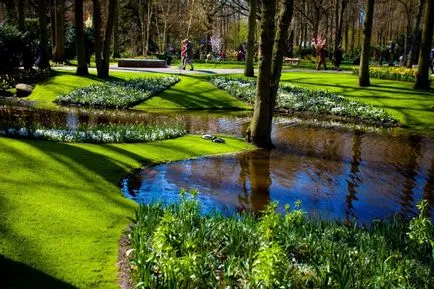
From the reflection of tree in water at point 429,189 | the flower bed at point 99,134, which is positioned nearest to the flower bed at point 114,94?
the flower bed at point 99,134

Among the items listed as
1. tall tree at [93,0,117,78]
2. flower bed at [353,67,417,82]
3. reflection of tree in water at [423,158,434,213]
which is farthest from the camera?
flower bed at [353,67,417,82]

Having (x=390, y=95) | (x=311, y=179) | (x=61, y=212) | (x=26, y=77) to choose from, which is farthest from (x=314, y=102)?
(x=61, y=212)

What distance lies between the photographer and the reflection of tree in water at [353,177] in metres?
9.62

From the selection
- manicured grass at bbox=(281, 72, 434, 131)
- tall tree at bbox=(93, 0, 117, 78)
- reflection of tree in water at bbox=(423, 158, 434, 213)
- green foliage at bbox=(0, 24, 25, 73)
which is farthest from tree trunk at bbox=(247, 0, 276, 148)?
→ tall tree at bbox=(93, 0, 117, 78)

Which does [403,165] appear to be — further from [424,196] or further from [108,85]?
[108,85]

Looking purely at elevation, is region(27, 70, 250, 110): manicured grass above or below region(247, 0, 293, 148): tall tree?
below

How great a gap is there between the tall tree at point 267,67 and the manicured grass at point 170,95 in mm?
8738

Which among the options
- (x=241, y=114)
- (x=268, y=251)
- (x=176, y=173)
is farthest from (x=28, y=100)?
(x=268, y=251)

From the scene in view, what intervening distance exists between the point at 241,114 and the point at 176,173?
429 inches

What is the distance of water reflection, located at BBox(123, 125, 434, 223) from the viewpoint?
9.78 m

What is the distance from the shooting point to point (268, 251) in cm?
479

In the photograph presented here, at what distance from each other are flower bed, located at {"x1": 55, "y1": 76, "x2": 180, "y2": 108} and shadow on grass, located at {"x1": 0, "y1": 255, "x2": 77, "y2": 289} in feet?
55.5

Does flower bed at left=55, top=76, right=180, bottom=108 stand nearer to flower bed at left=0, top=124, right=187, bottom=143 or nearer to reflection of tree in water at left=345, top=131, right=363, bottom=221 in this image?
flower bed at left=0, top=124, right=187, bottom=143

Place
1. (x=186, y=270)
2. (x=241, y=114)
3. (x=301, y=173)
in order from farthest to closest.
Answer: (x=241, y=114)
(x=301, y=173)
(x=186, y=270)
